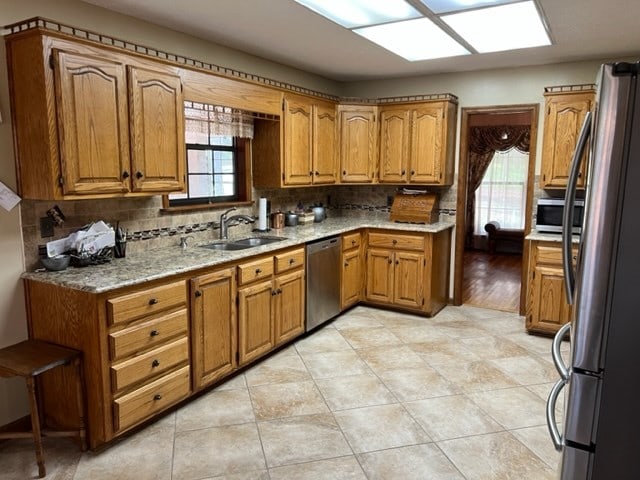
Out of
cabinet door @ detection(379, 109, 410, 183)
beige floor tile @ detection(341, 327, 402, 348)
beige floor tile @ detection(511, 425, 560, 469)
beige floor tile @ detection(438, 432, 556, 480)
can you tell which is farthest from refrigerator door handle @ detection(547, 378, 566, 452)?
cabinet door @ detection(379, 109, 410, 183)

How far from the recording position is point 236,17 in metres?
3.15

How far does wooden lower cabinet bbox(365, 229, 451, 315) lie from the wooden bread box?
0.24m

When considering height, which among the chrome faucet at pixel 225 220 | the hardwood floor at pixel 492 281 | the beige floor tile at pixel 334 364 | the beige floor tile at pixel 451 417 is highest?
the chrome faucet at pixel 225 220

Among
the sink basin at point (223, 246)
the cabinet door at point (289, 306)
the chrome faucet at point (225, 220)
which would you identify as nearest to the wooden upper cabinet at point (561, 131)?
the cabinet door at point (289, 306)

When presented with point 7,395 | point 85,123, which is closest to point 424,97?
point 85,123

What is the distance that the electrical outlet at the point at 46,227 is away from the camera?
2734 millimetres

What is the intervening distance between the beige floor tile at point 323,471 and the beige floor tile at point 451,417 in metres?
0.56

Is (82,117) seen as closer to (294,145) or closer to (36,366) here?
(36,366)

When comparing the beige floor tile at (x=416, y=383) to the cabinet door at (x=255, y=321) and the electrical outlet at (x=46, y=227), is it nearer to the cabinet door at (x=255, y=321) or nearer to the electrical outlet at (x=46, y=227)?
the cabinet door at (x=255, y=321)

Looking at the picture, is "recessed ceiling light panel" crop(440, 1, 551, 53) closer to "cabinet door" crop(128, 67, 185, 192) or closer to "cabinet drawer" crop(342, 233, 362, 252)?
"cabinet door" crop(128, 67, 185, 192)

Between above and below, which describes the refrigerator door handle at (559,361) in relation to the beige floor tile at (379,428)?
above

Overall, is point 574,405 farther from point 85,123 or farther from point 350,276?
point 350,276

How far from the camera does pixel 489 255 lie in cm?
822

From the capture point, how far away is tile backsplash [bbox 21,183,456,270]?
2.71m
